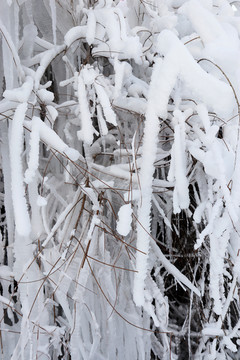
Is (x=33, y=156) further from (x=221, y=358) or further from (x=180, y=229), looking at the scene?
(x=221, y=358)

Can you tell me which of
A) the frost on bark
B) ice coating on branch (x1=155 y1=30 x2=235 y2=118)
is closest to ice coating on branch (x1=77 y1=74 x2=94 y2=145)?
the frost on bark

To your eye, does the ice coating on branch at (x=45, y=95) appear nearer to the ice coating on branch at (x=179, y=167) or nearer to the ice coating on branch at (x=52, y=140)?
the ice coating on branch at (x=52, y=140)

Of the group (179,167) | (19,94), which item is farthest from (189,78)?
(19,94)

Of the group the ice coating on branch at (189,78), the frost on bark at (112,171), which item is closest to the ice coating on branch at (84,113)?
the frost on bark at (112,171)

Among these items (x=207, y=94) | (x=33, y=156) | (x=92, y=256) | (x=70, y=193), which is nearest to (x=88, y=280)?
(x=92, y=256)

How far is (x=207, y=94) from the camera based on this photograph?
1.79 ft

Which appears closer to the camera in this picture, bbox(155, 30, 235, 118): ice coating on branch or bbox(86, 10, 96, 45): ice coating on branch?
bbox(155, 30, 235, 118): ice coating on branch

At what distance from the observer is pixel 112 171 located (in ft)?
2.07

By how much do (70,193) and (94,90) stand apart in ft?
0.58

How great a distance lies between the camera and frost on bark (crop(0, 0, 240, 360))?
0.55 metres

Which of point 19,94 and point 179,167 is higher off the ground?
point 19,94

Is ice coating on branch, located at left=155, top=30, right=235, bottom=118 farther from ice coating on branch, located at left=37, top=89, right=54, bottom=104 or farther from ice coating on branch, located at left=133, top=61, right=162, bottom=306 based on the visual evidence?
ice coating on branch, located at left=37, top=89, right=54, bottom=104

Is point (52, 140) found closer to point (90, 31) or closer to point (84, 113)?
point (84, 113)

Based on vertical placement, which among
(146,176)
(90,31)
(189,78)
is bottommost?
(146,176)
